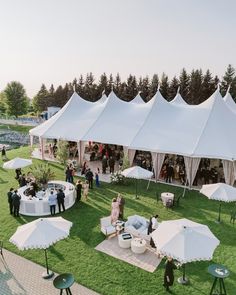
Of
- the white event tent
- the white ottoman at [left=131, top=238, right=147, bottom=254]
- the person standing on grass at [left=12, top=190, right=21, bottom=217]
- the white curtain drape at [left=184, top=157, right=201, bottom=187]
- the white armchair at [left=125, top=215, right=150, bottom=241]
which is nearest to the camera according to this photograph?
the white ottoman at [left=131, top=238, right=147, bottom=254]

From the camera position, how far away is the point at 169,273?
7.82 meters

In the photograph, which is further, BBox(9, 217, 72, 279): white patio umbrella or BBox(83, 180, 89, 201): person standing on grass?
BBox(83, 180, 89, 201): person standing on grass

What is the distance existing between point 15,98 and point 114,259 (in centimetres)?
5914

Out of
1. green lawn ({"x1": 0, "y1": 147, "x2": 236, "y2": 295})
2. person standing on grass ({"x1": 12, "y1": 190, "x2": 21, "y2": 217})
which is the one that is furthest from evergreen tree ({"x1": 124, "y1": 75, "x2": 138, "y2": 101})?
person standing on grass ({"x1": 12, "y1": 190, "x2": 21, "y2": 217})

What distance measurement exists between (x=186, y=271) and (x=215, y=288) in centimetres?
107

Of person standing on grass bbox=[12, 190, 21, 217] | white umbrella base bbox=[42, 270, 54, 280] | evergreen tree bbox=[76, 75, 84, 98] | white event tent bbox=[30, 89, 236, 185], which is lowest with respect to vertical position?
white umbrella base bbox=[42, 270, 54, 280]

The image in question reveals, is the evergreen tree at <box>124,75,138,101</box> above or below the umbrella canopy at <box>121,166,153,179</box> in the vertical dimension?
above

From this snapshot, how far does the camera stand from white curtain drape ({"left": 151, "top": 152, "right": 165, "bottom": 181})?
1662cm

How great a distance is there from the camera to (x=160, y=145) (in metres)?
16.5

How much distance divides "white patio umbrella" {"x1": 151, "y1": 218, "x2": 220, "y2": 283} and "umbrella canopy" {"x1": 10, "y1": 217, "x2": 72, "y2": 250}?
2.87m

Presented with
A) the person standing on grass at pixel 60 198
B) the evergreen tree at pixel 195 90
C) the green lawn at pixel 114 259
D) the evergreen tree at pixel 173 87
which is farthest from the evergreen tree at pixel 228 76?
the person standing on grass at pixel 60 198

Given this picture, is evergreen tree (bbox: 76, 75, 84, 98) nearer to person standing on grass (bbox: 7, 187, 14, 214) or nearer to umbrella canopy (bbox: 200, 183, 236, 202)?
person standing on grass (bbox: 7, 187, 14, 214)

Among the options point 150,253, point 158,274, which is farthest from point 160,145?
point 158,274

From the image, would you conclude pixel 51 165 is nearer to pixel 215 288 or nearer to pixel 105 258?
pixel 105 258
